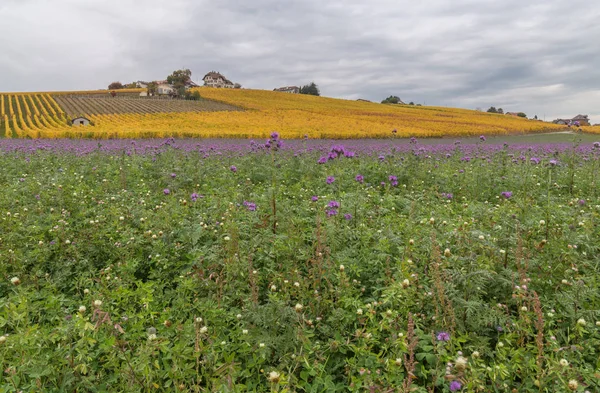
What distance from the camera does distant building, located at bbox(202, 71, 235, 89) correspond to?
12038 centimetres

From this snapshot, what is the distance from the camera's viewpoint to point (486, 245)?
120 inches

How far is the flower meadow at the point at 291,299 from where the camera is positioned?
2033 mm

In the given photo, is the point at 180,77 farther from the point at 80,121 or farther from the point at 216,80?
the point at 80,121

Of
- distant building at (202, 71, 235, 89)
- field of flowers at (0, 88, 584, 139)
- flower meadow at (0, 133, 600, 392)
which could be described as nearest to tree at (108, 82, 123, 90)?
distant building at (202, 71, 235, 89)

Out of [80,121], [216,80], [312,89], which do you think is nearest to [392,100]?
[312,89]

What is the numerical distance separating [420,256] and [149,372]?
2194mm

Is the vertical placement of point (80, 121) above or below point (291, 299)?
above

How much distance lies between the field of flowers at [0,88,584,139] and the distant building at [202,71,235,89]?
5662 cm

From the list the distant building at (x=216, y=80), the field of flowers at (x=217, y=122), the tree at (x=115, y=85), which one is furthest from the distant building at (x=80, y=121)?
the distant building at (x=216, y=80)

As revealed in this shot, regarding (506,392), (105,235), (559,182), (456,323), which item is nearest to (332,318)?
(456,323)

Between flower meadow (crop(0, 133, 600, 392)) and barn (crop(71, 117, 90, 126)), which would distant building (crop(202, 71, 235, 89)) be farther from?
flower meadow (crop(0, 133, 600, 392))

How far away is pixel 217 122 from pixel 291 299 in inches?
1255

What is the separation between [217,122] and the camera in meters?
32.8

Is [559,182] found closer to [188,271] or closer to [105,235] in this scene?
[188,271]
